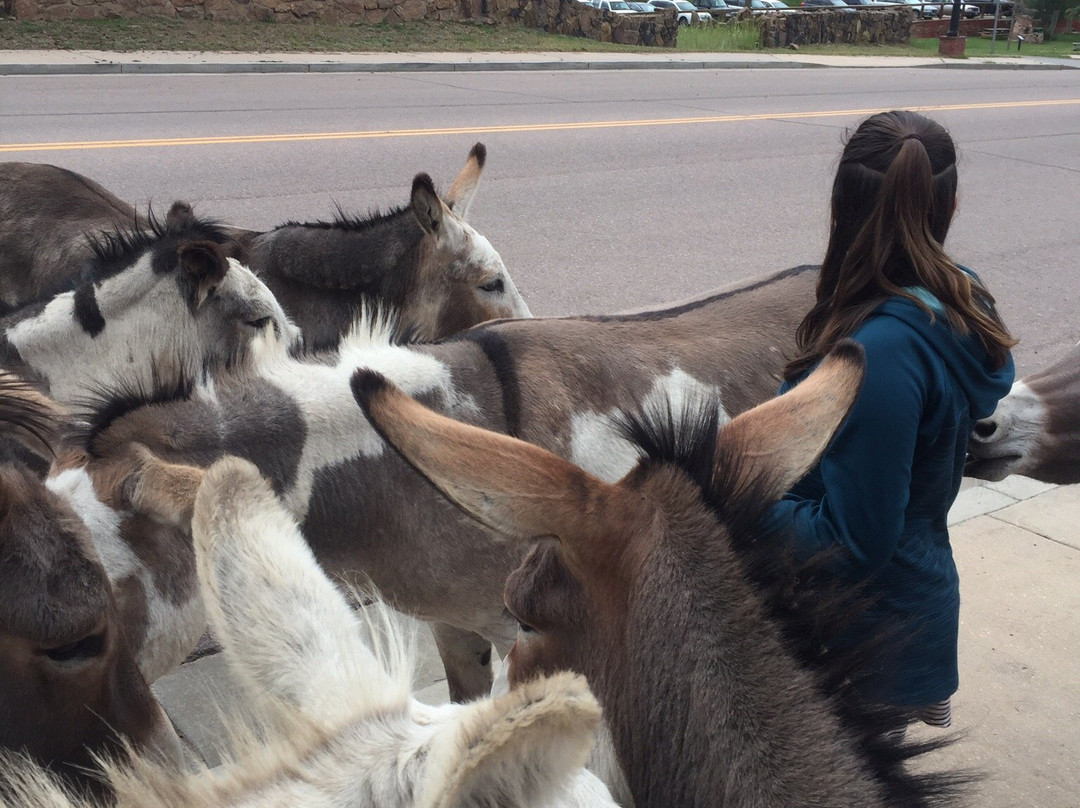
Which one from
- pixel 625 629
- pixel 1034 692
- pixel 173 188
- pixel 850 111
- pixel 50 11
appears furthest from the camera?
pixel 50 11

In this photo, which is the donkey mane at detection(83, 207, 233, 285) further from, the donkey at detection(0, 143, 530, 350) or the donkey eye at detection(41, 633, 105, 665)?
the donkey eye at detection(41, 633, 105, 665)

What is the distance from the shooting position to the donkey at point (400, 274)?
4.75m

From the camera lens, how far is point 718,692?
1.44 meters

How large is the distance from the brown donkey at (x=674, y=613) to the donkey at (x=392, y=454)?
1083 mm

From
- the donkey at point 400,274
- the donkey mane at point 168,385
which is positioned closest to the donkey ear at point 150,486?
the donkey mane at point 168,385

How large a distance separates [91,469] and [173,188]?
7432 mm

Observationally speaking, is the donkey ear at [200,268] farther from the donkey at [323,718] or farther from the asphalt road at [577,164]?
the donkey at [323,718]

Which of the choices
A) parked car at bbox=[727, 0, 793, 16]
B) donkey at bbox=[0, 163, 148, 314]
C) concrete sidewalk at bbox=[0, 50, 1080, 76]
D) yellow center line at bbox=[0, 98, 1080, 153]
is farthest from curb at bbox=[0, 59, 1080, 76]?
donkey at bbox=[0, 163, 148, 314]

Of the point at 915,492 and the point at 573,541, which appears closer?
the point at 573,541

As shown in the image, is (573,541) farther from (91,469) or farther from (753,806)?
(91,469)

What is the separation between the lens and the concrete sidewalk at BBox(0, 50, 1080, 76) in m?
15.8

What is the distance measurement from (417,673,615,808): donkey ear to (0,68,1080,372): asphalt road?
5433 millimetres

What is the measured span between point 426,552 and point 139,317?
1.74m

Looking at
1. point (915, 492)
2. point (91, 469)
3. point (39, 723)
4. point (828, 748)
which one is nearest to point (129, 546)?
point (91, 469)
